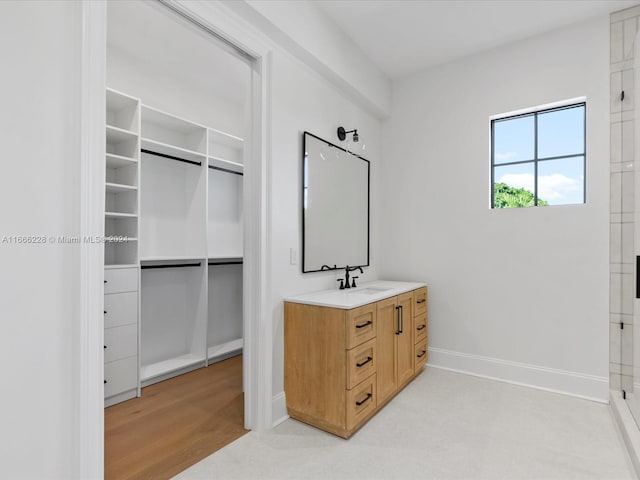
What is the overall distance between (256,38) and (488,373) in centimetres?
334

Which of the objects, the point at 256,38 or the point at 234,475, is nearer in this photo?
the point at 234,475

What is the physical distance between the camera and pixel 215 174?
4.04m

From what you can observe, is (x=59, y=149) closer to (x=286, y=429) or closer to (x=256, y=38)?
(x=256, y=38)

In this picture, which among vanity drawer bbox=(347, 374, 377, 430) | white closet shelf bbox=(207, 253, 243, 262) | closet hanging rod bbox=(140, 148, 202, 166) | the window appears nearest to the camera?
vanity drawer bbox=(347, 374, 377, 430)

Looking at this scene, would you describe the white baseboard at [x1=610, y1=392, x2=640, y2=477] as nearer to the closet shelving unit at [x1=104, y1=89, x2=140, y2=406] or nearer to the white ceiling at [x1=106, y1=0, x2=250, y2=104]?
the white ceiling at [x1=106, y1=0, x2=250, y2=104]

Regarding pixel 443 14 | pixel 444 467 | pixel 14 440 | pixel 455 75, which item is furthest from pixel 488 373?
pixel 14 440

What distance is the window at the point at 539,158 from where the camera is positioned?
9.82 feet

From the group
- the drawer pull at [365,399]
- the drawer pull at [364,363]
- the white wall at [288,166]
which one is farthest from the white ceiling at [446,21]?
the drawer pull at [365,399]

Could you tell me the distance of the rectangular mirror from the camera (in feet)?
9.07

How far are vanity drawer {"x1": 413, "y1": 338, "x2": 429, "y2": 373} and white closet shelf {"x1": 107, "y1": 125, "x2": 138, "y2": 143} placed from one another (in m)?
2.98

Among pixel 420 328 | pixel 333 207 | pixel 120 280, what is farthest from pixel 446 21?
pixel 120 280

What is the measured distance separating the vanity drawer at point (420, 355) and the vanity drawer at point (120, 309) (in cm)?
238

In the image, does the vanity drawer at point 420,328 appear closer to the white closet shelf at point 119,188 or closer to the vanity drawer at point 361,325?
the vanity drawer at point 361,325

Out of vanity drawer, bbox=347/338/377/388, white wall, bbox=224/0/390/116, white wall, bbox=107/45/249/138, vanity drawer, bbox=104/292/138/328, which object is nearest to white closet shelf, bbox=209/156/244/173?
white wall, bbox=107/45/249/138
